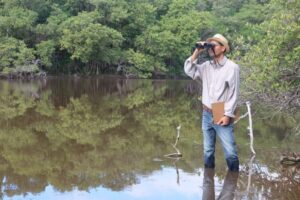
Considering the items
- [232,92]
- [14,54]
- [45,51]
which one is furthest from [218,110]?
[45,51]

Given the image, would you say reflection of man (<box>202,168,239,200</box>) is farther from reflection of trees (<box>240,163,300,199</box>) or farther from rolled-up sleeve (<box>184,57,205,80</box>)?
rolled-up sleeve (<box>184,57,205,80</box>)

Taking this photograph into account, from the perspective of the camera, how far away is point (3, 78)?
43.5m

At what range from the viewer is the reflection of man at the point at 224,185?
6.28 m

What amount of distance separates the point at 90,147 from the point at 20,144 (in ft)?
5.14

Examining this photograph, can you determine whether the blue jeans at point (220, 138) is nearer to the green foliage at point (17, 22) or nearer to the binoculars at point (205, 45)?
the binoculars at point (205, 45)

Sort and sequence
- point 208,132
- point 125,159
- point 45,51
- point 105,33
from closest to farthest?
1. point 208,132
2. point 125,159
3. point 45,51
4. point 105,33

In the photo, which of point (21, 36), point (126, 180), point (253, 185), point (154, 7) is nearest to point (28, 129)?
point (126, 180)

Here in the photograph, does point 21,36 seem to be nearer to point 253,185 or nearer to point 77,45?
point 77,45

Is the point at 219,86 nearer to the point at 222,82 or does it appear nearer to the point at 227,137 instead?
the point at 222,82

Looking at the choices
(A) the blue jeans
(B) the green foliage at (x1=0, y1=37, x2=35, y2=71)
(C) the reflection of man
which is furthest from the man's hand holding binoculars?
(B) the green foliage at (x1=0, y1=37, x2=35, y2=71)

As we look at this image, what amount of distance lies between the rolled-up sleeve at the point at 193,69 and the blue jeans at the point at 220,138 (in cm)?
55

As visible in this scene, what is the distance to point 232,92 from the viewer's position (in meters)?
6.70

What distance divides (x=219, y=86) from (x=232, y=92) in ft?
0.66

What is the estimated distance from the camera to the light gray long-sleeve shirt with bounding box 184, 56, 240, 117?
21.9 ft
